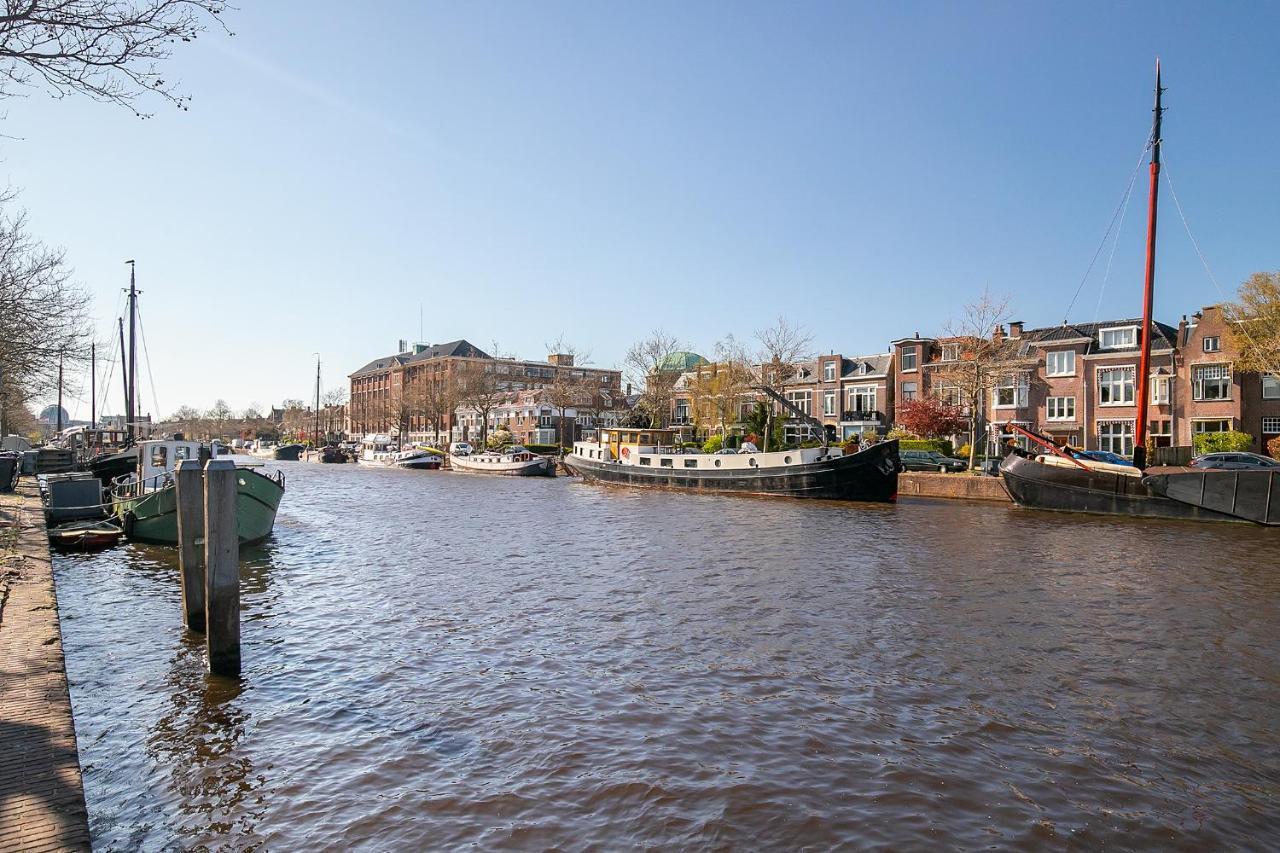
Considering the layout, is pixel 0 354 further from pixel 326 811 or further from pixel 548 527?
pixel 326 811

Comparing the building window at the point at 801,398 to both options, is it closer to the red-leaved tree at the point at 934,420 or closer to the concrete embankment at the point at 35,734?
the red-leaved tree at the point at 934,420

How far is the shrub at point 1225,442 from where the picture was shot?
43.5 metres

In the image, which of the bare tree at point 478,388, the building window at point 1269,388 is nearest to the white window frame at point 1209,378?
the building window at point 1269,388

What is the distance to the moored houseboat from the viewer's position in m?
35.8

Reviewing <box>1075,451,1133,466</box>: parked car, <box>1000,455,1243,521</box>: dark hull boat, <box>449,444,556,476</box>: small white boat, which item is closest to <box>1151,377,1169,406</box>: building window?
<box>1075,451,1133,466</box>: parked car

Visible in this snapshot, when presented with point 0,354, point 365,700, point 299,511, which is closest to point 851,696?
point 365,700

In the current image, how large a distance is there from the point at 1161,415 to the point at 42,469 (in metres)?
66.8

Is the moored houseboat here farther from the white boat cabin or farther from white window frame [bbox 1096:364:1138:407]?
white window frame [bbox 1096:364:1138:407]

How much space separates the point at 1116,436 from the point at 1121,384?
3.44 m

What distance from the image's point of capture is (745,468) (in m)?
40.6

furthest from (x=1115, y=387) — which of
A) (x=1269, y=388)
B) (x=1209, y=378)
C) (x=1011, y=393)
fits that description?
(x=1269, y=388)

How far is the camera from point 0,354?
868 inches

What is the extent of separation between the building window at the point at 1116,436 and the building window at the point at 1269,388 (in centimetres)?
708

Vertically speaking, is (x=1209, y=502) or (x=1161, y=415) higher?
(x=1161, y=415)
